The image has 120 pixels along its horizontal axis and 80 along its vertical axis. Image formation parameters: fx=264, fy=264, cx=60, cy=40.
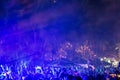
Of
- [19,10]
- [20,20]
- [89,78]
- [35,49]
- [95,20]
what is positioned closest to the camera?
[89,78]

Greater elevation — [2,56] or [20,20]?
[20,20]

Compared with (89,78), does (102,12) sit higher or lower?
higher

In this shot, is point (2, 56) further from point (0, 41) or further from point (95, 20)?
point (95, 20)

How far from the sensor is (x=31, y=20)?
11.9 m

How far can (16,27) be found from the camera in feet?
37.9

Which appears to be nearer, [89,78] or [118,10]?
[89,78]

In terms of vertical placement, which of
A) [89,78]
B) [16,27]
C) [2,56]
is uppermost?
[16,27]

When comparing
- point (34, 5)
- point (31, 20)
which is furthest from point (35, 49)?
point (34, 5)

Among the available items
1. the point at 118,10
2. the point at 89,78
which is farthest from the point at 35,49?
the point at 89,78

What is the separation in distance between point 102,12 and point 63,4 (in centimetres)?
230

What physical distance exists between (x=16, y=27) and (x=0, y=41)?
0.98 metres

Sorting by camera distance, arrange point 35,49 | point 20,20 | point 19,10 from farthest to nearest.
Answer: point 35,49
point 20,20
point 19,10

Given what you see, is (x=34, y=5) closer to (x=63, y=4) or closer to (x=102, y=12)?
(x=63, y=4)

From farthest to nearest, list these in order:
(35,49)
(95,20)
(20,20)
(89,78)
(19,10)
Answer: (95,20) → (35,49) → (20,20) → (19,10) → (89,78)
